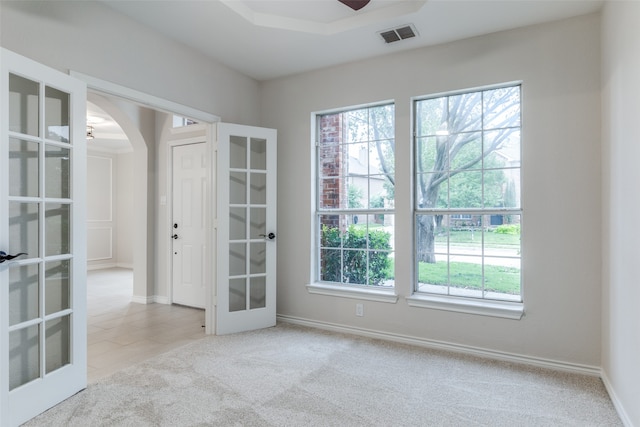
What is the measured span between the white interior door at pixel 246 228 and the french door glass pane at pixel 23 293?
5.43 ft

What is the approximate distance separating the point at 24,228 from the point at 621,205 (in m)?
3.66

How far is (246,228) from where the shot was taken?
3.94 metres

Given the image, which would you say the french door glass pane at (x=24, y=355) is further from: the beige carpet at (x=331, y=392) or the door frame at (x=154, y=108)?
the door frame at (x=154, y=108)

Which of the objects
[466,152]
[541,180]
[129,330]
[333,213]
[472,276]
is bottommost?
[129,330]

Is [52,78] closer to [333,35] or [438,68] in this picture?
[333,35]

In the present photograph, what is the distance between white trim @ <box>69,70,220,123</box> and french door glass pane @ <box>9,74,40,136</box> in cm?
41

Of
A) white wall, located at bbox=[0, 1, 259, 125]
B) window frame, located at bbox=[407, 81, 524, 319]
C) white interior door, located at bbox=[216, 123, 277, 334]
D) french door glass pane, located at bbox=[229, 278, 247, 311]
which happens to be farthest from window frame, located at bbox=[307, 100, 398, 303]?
white wall, located at bbox=[0, 1, 259, 125]

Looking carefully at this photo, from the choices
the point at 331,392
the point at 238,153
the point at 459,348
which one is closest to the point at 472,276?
the point at 459,348

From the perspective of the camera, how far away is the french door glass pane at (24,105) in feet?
6.98

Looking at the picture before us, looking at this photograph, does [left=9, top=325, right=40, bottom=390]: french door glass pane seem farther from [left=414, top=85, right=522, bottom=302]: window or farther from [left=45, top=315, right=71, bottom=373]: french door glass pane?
[left=414, top=85, right=522, bottom=302]: window

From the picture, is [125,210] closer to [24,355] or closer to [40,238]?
[40,238]

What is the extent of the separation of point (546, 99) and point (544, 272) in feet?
4.58

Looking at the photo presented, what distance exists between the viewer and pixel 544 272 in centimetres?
299

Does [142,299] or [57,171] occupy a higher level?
[57,171]
